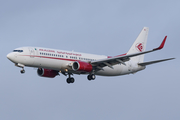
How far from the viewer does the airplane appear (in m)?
57.2

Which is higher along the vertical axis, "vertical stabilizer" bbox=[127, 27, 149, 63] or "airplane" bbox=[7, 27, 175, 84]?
"vertical stabilizer" bbox=[127, 27, 149, 63]

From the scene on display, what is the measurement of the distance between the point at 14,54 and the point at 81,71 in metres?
10.5

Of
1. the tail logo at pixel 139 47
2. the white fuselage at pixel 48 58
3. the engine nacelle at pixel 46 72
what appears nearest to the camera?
the white fuselage at pixel 48 58

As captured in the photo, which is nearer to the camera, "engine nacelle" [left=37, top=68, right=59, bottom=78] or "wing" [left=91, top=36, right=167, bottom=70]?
"wing" [left=91, top=36, right=167, bottom=70]

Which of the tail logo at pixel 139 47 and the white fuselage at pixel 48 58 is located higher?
the tail logo at pixel 139 47

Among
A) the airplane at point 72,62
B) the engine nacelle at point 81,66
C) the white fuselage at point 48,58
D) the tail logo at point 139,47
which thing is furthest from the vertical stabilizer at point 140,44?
the engine nacelle at point 81,66

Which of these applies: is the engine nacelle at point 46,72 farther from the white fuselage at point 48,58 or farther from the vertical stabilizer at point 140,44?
the vertical stabilizer at point 140,44

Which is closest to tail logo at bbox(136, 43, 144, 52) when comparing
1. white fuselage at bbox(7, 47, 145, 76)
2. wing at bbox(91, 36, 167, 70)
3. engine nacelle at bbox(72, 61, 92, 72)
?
wing at bbox(91, 36, 167, 70)

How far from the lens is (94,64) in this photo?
62.2 meters

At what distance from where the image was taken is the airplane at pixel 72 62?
188 ft

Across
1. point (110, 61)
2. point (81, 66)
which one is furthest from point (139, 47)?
point (81, 66)

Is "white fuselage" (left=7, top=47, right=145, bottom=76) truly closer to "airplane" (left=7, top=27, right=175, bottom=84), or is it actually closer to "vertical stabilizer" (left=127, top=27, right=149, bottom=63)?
"airplane" (left=7, top=27, right=175, bottom=84)

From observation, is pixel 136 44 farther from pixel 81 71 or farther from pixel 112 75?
pixel 81 71

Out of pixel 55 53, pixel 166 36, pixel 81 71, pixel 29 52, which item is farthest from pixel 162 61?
pixel 29 52
